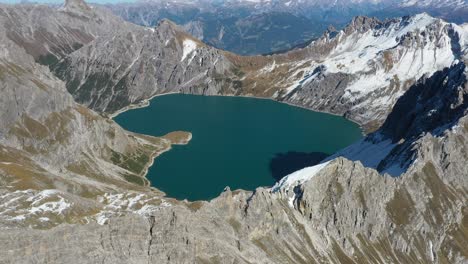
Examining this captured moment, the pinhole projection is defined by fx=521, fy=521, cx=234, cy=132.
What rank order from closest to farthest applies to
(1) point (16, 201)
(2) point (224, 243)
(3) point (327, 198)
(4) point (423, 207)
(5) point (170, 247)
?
1. (5) point (170, 247)
2. (2) point (224, 243)
3. (1) point (16, 201)
4. (3) point (327, 198)
5. (4) point (423, 207)

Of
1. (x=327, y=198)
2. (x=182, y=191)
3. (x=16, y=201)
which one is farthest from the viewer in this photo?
(x=182, y=191)

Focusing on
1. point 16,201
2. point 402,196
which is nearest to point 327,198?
point 402,196

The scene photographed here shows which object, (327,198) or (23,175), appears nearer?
(327,198)

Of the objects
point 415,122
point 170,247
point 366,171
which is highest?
point 415,122

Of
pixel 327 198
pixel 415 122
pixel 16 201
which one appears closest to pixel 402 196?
pixel 327 198

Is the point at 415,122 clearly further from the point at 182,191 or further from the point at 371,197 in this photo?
the point at 182,191

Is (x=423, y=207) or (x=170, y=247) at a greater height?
(x=423, y=207)

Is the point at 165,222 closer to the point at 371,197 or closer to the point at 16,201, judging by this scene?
the point at 16,201

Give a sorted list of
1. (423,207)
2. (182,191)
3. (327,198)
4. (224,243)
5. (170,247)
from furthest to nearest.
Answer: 1. (182,191)
2. (423,207)
3. (327,198)
4. (224,243)
5. (170,247)

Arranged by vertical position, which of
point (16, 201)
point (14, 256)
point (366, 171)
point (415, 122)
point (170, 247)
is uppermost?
point (415, 122)
